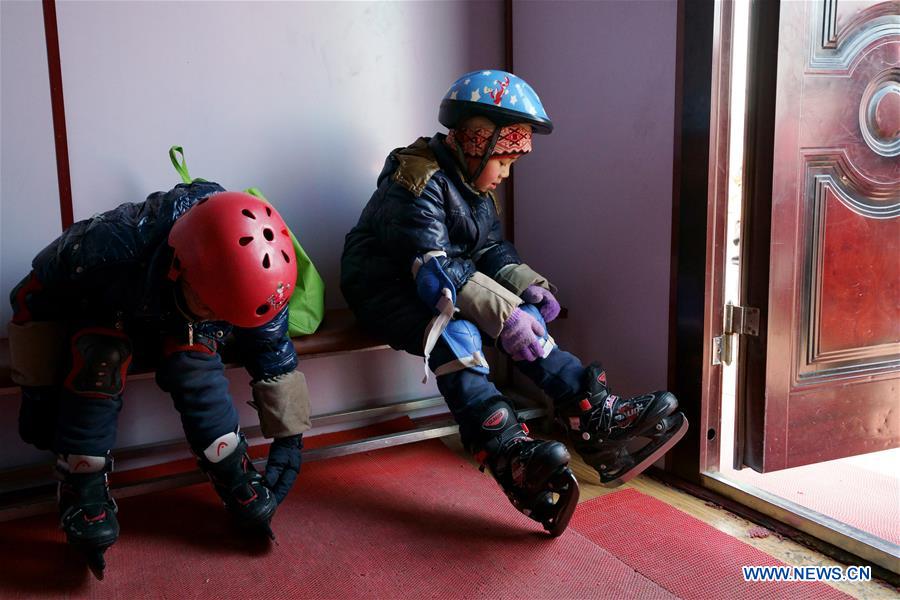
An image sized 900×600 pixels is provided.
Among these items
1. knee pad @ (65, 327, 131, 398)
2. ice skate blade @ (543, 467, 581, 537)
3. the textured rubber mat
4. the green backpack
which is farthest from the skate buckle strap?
the textured rubber mat

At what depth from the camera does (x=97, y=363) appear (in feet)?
4.80

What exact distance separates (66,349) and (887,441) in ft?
7.81

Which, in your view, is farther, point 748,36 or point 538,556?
point 748,36

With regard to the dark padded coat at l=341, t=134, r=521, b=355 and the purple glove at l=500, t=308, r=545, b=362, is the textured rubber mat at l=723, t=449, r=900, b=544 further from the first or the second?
the dark padded coat at l=341, t=134, r=521, b=355

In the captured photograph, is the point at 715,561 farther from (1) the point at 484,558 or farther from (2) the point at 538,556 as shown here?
(1) the point at 484,558

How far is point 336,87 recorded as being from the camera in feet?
7.61

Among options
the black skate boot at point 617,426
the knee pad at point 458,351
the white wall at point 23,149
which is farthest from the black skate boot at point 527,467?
the white wall at point 23,149

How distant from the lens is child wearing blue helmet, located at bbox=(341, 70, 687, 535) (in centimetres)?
172

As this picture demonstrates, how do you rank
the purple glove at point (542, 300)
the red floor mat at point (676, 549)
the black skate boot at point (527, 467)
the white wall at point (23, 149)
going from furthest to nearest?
the purple glove at point (542, 300)
the white wall at point (23, 149)
the black skate boot at point (527, 467)
the red floor mat at point (676, 549)

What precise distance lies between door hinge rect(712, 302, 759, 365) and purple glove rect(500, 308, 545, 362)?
1.75 ft

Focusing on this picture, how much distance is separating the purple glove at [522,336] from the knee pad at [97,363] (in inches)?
37.7

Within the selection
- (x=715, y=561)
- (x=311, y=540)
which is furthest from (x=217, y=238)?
(x=715, y=561)

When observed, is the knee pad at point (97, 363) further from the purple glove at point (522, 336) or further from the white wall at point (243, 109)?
the purple glove at point (522, 336)

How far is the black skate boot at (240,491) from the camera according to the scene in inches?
62.9
